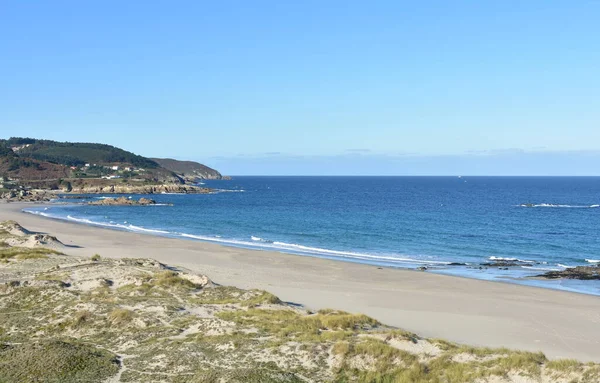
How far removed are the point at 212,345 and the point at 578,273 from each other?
109 ft

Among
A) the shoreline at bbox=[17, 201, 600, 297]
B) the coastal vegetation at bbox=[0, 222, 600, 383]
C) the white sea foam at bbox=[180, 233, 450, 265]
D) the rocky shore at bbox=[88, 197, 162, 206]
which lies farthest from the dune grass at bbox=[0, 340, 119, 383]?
the rocky shore at bbox=[88, 197, 162, 206]

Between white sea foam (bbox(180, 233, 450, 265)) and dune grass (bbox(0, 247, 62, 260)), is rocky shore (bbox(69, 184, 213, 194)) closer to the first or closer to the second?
white sea foam (bbox(180, 233, 450, 265))

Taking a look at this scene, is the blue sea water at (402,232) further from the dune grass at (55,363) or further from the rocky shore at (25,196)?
the dune grass at (55,363)

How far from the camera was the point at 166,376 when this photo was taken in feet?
58.6

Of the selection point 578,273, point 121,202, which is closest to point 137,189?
point 121,202

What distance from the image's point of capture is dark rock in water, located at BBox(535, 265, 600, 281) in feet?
138

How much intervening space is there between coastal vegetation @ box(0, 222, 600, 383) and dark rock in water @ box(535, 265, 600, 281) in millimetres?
23630

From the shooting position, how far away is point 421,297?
34.5 m

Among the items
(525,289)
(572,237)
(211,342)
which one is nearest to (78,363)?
(211,342)

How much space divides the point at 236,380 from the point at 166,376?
259cm

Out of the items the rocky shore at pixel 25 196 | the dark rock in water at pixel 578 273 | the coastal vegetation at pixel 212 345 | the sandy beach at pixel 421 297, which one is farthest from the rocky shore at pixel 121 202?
the coastal vegetation at pixel 212 345

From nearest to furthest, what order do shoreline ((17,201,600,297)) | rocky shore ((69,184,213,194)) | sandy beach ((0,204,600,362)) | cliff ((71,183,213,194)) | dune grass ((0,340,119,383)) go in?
1. dune grass ((0,340,119,383))
2. sandy beach ((0,204,600,362))
3. shoreline ((17,201,600,297))
4. rocky shore ((69,184,213,194))
5. cliff ((71,183,213,194))

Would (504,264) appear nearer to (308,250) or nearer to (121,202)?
(308,250)

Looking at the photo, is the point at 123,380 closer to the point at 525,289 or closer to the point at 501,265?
the point at 525,289
